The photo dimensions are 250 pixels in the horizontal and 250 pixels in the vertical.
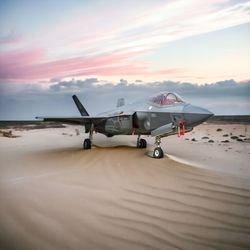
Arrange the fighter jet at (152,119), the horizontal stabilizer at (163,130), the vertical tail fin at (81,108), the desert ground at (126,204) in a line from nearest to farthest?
the desert ground at (126,204)
the fighter jet at (152,119)
the horizontal stabilizer at (163,130)
the vertical tail fin at (81,108)

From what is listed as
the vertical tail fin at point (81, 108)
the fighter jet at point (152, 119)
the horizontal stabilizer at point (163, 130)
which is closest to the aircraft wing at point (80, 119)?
the fighter jet at point (152, 119)

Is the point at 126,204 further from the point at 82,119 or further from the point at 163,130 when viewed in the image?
the point at 82,119

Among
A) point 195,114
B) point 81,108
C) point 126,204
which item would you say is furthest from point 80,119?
point 126,204

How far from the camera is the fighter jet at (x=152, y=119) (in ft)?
13.1

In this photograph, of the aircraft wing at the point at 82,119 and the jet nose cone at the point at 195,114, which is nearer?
the jet nose cone at the point at 195,114

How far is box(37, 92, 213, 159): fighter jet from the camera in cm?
401

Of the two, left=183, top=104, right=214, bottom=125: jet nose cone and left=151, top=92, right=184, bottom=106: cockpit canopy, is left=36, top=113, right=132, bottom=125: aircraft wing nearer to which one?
left=151, top=92, right=184, bottom=106: cockpit canopy

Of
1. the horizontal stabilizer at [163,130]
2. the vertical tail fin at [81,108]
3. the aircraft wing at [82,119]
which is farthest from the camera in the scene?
the vertical tail fin at [81,108]

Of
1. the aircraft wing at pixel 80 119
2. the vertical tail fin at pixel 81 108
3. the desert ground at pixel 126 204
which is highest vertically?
the vertical tail fin at pixel 81 108

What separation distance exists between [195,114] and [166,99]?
0.76 meters

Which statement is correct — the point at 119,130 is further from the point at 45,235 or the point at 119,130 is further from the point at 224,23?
the point at 45,235

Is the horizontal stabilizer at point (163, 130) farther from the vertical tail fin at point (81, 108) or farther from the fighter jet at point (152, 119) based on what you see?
the vertical tail fin at point (81, 108)

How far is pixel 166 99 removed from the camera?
456 cm

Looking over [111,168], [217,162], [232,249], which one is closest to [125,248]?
[232,249]
